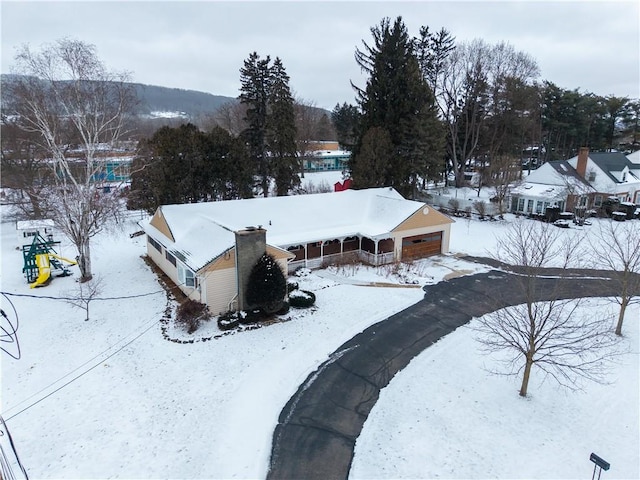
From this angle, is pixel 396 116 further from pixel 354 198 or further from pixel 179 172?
pixel 179 172

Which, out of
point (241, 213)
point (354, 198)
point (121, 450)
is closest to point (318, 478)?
point (121, 450)

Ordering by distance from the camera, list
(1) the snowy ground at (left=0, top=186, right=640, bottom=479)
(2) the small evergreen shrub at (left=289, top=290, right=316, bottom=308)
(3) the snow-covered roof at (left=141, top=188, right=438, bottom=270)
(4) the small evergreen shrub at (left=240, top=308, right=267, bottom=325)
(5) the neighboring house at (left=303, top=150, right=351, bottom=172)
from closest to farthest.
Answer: (1) the snowy ground at (left=0, top=186, right=640, bottom=479)
(4) the small evergreen shrub at (left=240, top=308, right=267, bottom=325)
(2) the small evergreen shrub at (left=289, top=290, right=316, bottom=308)
(3) the snow-covered roof at (left=141, top=188, right=438, bottom=270)
(5) the neighboring house at (left=303, top=150, right=351, bottom=172)

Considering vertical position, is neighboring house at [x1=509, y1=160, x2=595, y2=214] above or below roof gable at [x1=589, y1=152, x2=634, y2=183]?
below

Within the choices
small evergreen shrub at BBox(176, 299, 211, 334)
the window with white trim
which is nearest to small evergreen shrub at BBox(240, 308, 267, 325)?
small evergreen shrub at BBox(176, 299, 211, 334)

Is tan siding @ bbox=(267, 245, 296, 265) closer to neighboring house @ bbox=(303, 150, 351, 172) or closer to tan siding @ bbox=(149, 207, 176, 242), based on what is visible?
tan siding @ bbox=(149, 207, 176, 242)

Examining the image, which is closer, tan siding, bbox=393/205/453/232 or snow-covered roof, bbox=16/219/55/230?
snow-covered roof, bbox=16/219/55/230

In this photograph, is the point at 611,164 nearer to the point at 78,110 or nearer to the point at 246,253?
the point at 246,253

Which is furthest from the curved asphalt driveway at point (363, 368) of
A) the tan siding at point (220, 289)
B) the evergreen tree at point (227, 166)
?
the evergreen tree at point (227, 166)

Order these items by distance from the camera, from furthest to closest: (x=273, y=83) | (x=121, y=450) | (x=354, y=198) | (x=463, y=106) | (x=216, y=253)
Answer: (x=463, y=106), (x=273, y=83), (x=354, y=198), (x=216, y=253), (x=121, y=450)
